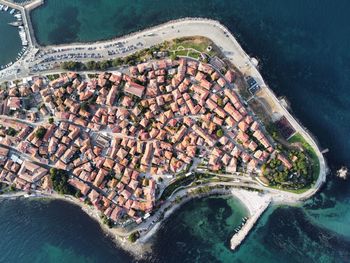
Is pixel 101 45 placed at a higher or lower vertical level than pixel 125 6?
lower

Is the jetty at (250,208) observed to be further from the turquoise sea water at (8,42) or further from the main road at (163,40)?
the turquoise sea water at (8,42)

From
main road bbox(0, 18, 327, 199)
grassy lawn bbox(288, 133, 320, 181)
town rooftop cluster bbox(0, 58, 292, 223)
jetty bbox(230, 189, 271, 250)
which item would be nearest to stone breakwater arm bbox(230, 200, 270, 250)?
jetty bbox(230, 189, 271, 250)

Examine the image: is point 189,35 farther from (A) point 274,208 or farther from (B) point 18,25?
(A) point 274,208

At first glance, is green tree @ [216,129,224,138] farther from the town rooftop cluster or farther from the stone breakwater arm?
the stone breakwater arm

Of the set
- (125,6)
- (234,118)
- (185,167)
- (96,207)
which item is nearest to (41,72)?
(125,6)

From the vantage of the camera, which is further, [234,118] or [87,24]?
[87,24]

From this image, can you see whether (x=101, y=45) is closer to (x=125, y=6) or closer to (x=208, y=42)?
(x=125, y=6)
